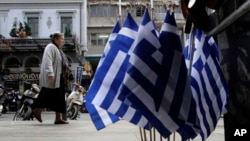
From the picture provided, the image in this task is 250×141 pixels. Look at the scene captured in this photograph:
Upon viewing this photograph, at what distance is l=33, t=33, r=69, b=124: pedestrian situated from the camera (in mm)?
5574

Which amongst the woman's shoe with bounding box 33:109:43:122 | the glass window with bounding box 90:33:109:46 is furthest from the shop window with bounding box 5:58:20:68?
the woman's shoe with bounding box 33:109:43:122

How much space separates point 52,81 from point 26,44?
20.5 metres

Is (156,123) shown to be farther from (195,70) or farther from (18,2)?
(18,2)

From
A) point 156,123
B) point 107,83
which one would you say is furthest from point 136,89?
point 107,83

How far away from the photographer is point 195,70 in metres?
2.02

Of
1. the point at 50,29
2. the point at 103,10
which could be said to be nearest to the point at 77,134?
the point at 50,29

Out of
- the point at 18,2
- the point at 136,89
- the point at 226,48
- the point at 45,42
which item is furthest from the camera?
the point at 18,2

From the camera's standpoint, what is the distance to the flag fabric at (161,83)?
5.15ft

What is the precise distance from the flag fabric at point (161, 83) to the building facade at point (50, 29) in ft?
74.7

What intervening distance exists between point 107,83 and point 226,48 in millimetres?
611

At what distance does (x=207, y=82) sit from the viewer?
6.45ft

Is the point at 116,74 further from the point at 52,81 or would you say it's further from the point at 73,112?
the point at 73,112

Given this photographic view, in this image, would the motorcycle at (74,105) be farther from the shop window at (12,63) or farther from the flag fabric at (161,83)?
the shop window at (12,63)

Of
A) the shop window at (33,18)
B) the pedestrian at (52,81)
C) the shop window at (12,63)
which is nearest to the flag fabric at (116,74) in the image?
the pedestrian at (52,81)
